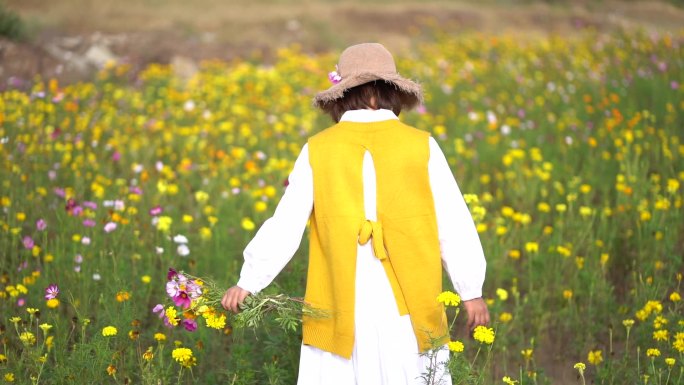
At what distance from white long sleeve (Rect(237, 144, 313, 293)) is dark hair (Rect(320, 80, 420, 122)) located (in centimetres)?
21

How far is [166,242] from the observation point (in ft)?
13.5

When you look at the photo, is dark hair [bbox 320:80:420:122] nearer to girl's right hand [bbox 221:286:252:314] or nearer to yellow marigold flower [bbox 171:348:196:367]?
girl's right hand [bbox 221:286:252:314]

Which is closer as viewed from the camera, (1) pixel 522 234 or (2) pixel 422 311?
(2) pixel 422 311

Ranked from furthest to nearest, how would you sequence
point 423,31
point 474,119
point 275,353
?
point 423,31 → point 474,119 → point 275,353

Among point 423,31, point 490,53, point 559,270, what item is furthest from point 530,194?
point 423,31

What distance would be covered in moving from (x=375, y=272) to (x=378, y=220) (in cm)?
17

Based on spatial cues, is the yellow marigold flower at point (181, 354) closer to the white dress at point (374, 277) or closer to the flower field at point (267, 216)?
the flower field at point (267, 216)

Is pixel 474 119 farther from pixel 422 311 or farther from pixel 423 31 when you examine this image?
pixel 423 31

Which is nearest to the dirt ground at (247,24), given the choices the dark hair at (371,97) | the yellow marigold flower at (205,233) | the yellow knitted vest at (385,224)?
the yellow marigold flower at (205,233)

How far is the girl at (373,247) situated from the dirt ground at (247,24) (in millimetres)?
6767

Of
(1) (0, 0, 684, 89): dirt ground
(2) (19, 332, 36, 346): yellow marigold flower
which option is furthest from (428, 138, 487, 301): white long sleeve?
(1) (0, 0, 684, 89): dirt ground

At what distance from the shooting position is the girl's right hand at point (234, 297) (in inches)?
104

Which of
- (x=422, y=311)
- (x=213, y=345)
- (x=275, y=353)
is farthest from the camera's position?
(x=213, y=345)

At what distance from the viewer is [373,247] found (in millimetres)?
2660
